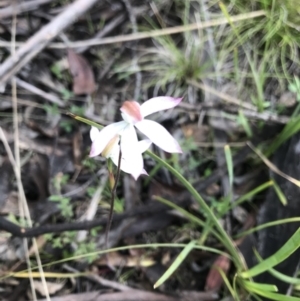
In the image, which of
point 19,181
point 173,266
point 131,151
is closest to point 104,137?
point 131,151

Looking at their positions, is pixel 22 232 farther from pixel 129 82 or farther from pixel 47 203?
pixel 129 82

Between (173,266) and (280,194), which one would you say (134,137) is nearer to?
(173,266)

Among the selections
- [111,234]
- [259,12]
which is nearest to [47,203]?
[111,234]

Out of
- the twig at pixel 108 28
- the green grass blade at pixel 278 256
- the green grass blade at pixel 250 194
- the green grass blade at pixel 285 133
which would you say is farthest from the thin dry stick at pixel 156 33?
the green grass blade at pixel 278 256

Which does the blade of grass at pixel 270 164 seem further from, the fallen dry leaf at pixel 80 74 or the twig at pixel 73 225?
the fallen dry leaf at pixel 80 74

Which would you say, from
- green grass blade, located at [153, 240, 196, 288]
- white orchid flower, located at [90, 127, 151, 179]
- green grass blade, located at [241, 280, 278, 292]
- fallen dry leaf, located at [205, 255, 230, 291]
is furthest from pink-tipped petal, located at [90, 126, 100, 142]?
fallen dry leaf, located at [205, 255, 230, 291]

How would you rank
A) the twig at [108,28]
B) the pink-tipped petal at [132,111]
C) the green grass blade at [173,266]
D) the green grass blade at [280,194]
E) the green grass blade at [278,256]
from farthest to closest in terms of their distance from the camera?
the twig at [108,28] < the green grass blade at [280,194] < the green grass blade at [173,266] < the green grass blade at [278,256] < the pink-tipped petal at [132,111]
